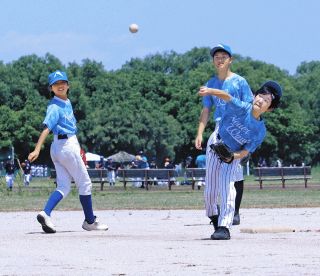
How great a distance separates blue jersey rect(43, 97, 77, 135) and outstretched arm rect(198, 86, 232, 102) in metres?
2.41

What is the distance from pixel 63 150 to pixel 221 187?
2.41 metres

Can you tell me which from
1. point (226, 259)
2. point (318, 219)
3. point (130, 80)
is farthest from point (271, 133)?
point (226, 259)

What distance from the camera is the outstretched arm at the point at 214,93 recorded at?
465 inches

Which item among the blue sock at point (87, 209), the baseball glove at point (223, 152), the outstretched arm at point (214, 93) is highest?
the outstretched arm at point (214, 93)

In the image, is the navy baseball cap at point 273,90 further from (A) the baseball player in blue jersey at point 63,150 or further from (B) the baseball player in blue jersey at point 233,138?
(A) the baseball player in blue jersey at point 63,150

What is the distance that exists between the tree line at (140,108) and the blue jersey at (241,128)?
80463 millimetres

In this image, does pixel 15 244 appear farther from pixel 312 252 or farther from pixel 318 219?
pixel 318 219

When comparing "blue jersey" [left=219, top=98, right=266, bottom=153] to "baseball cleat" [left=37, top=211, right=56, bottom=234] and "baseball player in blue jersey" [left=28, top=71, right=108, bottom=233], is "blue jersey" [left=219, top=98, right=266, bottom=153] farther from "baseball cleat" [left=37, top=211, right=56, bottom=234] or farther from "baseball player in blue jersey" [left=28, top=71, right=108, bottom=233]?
"baseball cleat" [left=37, top=211, right=56, bottom=234]

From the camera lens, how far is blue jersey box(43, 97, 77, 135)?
44.7 ft

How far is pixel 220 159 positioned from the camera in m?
12.2

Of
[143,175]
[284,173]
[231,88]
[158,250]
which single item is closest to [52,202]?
[231,88]

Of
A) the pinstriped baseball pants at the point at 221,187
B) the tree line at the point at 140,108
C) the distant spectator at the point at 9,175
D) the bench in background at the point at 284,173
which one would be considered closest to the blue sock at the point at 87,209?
the pinstriped baseball pants at the point at 221,187

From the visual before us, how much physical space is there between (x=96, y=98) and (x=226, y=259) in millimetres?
97968

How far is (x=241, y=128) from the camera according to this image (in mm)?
12281
